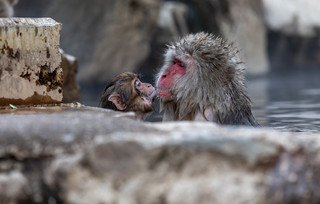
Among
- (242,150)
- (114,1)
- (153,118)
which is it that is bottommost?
(153,118)

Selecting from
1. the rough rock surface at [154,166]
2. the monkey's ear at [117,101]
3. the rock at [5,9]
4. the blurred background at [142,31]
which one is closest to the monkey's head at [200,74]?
the monkey's ear at [117,101]

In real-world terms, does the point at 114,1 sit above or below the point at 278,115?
above

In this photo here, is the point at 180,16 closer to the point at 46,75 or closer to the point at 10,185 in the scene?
the point at 46,75

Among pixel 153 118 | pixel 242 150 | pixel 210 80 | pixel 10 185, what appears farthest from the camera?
pixel 153 118

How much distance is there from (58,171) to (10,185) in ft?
0.69

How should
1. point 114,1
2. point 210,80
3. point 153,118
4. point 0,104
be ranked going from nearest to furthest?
point 0,104 → point 210,80 → point 153,118 → point 114,1

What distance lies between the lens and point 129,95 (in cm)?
459

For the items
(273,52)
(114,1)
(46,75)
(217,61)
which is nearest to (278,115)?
(217,61)

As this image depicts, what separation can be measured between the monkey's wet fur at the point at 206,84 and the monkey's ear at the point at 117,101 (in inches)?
16.9

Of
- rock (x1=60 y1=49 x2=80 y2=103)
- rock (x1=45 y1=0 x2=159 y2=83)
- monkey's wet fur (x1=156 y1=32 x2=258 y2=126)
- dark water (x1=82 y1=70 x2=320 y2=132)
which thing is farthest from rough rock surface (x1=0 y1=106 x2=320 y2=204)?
rock (x1=45 y1=0 x2=159 y2=83)

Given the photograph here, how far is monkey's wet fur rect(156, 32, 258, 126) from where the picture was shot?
398 cm

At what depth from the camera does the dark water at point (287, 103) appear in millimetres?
5874

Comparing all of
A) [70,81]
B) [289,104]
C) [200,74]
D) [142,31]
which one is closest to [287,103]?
[289,104]

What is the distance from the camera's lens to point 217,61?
404 cm
